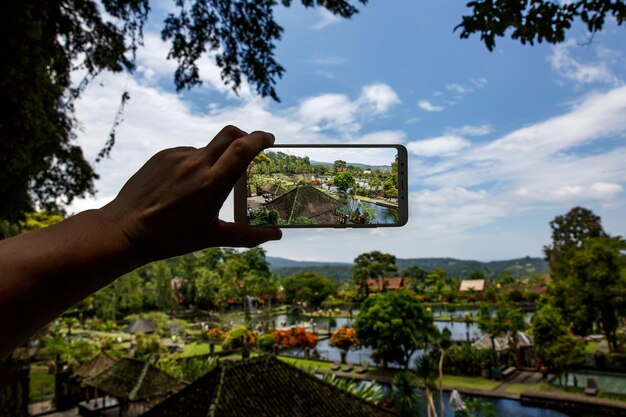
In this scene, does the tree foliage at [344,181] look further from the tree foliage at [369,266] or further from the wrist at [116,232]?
the tree foliage at [369,266]

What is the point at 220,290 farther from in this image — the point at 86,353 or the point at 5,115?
the point at 5,115

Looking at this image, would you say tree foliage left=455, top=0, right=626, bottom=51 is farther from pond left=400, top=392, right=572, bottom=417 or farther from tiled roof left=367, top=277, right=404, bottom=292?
tiled roof left=367, top=277, right=404, bottom=292

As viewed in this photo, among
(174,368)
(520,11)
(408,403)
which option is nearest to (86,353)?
(174,368)

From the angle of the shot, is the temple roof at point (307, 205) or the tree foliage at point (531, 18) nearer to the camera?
the temple roof at point (307, 205)

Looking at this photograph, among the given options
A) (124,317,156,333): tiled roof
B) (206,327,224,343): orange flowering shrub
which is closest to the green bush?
(206,327,224,343): orange flowering shrub

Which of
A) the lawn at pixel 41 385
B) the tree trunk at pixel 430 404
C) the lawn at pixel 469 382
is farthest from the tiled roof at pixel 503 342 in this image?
the lawn at pixel 41 385

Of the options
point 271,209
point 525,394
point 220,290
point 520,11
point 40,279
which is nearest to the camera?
point 40,279
